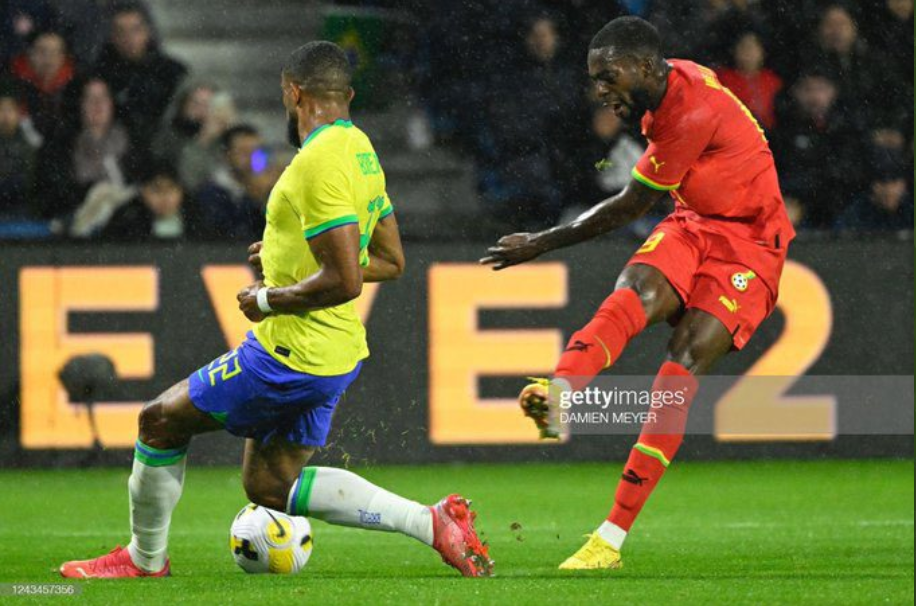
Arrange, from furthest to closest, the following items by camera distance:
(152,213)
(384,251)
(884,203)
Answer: (884,203), (152,213), (384,251)

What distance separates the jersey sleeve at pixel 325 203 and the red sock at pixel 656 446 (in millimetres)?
1468

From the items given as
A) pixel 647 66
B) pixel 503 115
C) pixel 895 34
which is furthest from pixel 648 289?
pixel 895 34

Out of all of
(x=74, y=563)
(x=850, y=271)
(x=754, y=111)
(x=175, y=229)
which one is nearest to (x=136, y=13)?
(x=175, y=229)

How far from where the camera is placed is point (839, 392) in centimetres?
1120

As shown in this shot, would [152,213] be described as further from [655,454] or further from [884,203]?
[655,454]

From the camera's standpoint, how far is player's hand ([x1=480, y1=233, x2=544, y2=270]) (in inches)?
264

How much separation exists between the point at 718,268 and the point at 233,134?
19.1ft

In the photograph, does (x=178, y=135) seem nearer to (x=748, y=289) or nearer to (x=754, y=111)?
(x=754, y=111)

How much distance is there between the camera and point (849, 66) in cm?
1252

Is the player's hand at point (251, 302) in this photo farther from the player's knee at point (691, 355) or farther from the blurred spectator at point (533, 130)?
the blurred spectator at point (533, 130)

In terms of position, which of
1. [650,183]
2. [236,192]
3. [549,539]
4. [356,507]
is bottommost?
[549,539]

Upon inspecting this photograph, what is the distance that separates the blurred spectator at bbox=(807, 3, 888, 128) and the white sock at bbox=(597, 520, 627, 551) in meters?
6.41

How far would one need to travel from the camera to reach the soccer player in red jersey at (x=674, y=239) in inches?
265

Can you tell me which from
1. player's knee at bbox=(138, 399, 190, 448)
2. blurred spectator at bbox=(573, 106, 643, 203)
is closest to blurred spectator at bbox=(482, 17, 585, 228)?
blurred spectator at bbox=(573, 106, 643, 203)
